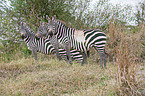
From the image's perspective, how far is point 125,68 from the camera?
346 centimetres

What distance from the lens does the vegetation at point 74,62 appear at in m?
3.54

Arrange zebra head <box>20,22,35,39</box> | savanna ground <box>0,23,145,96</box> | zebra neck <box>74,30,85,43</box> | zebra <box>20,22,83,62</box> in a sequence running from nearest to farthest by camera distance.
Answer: savanna ground <box>0,23,145,96</box>
zebra neck <box>74,30,85,43</box>
zebra head <box>20,22,35,39</box>
zebra <box>20,22,83,62</box>

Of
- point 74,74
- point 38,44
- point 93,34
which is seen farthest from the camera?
point 38,44

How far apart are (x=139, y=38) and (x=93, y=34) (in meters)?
3.38

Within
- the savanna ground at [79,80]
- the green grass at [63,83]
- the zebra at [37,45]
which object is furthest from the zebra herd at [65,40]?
the green grass at [63,83]

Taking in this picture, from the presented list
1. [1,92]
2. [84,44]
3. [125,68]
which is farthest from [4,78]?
[125,68]

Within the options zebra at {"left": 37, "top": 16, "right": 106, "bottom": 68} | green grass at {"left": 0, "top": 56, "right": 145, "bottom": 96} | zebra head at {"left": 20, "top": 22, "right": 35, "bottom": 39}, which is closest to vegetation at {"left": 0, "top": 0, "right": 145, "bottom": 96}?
green grass at {"left": 0, "top": 56, "right": 145, "bottom": 96}

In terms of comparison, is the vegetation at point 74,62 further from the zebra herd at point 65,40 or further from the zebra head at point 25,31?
the zebra head at point 25,31

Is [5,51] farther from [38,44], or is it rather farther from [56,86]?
[56,86]

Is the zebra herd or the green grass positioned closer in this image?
the green grass

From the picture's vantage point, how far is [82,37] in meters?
6.03

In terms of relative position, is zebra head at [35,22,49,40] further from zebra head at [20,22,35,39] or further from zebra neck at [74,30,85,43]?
zebra neck at [74,30,85,43]

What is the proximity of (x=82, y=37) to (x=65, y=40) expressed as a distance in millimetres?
681

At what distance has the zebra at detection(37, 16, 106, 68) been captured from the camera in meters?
5.78
